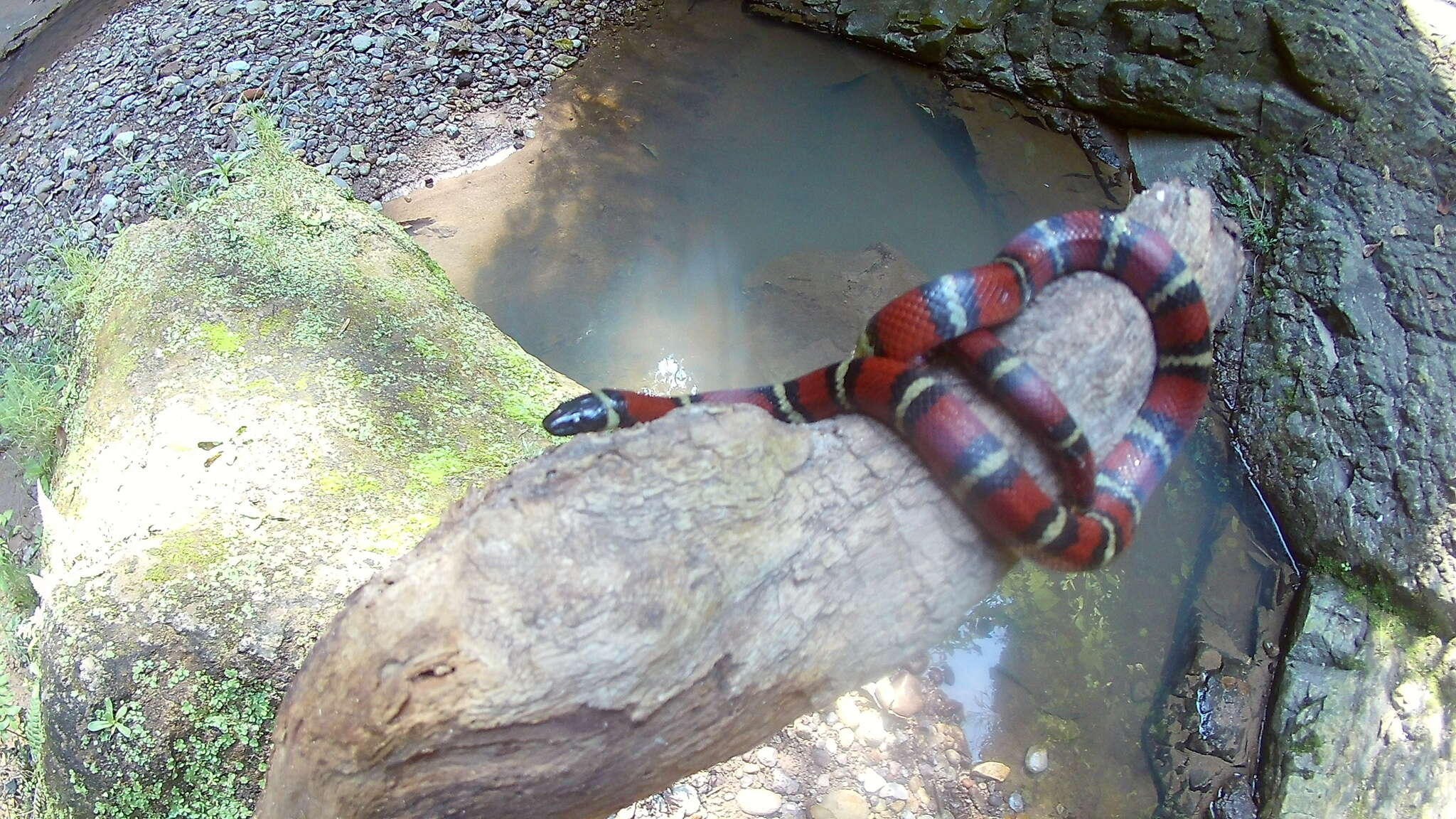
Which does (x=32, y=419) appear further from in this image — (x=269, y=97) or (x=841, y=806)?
(x=841, y=806)

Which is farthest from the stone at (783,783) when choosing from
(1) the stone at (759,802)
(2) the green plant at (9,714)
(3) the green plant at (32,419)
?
(3) the green plant at (32,419)

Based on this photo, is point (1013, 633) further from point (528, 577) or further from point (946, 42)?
point (946, 42)

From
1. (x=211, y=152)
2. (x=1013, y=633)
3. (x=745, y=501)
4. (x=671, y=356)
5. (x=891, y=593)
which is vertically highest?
(x=211, y=152)

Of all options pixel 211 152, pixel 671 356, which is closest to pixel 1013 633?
pixel 671 356

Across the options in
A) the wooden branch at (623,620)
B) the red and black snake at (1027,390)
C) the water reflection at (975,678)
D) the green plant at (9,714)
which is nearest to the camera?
the wooden branch at (623,620)

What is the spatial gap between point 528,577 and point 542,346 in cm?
300

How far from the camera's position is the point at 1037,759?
358 cm

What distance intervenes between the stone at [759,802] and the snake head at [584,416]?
156cm

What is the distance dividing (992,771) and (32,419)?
4630 millimetres

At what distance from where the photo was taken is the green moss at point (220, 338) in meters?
3.57

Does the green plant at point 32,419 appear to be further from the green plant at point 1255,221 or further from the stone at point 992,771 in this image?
the green plant at point 1255,221

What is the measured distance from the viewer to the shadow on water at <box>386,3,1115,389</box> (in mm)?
4703

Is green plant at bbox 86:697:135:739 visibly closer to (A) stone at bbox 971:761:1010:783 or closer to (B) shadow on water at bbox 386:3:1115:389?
(B) shadow on water at bbox 386:3:1115:389

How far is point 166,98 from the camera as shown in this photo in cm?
538
